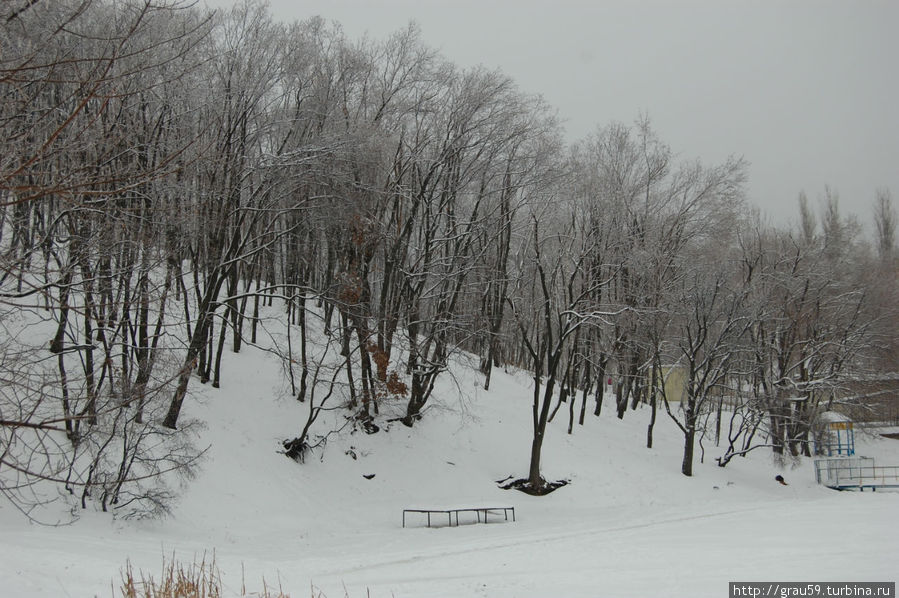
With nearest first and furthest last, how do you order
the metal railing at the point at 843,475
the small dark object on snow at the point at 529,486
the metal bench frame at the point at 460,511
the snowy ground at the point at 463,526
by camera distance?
the snowy ground at the point at 463,526 → the metal bench frame at the point at 460,511 → the small dark object on snow at the point at 529,486 → the metal railing at the point at 843,475

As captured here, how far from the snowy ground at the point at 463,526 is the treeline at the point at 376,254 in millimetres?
1174

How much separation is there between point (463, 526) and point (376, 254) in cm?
1054

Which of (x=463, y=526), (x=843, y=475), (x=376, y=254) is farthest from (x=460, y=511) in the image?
(x=843, y=475)

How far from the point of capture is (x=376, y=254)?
23.5 metres

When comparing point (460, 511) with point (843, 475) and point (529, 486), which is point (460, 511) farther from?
point (843, 475)

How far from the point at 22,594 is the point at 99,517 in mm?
5788

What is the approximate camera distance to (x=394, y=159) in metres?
21.6

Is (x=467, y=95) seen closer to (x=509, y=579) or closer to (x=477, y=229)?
(x=477, y=229)

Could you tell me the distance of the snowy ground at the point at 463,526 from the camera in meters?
9.40

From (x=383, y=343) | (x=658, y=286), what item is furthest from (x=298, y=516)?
(x=658, y=286)

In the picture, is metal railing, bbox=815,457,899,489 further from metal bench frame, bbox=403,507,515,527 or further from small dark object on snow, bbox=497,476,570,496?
metal bench frame, bbox=403,507,515,527

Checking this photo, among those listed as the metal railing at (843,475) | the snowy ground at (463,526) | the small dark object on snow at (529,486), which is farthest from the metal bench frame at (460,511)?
the metal railing at (843,475)

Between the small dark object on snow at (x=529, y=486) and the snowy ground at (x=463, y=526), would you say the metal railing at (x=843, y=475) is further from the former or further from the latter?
the small dark object on snow at (x=529, y=486)

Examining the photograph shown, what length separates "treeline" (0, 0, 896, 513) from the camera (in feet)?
45.5
